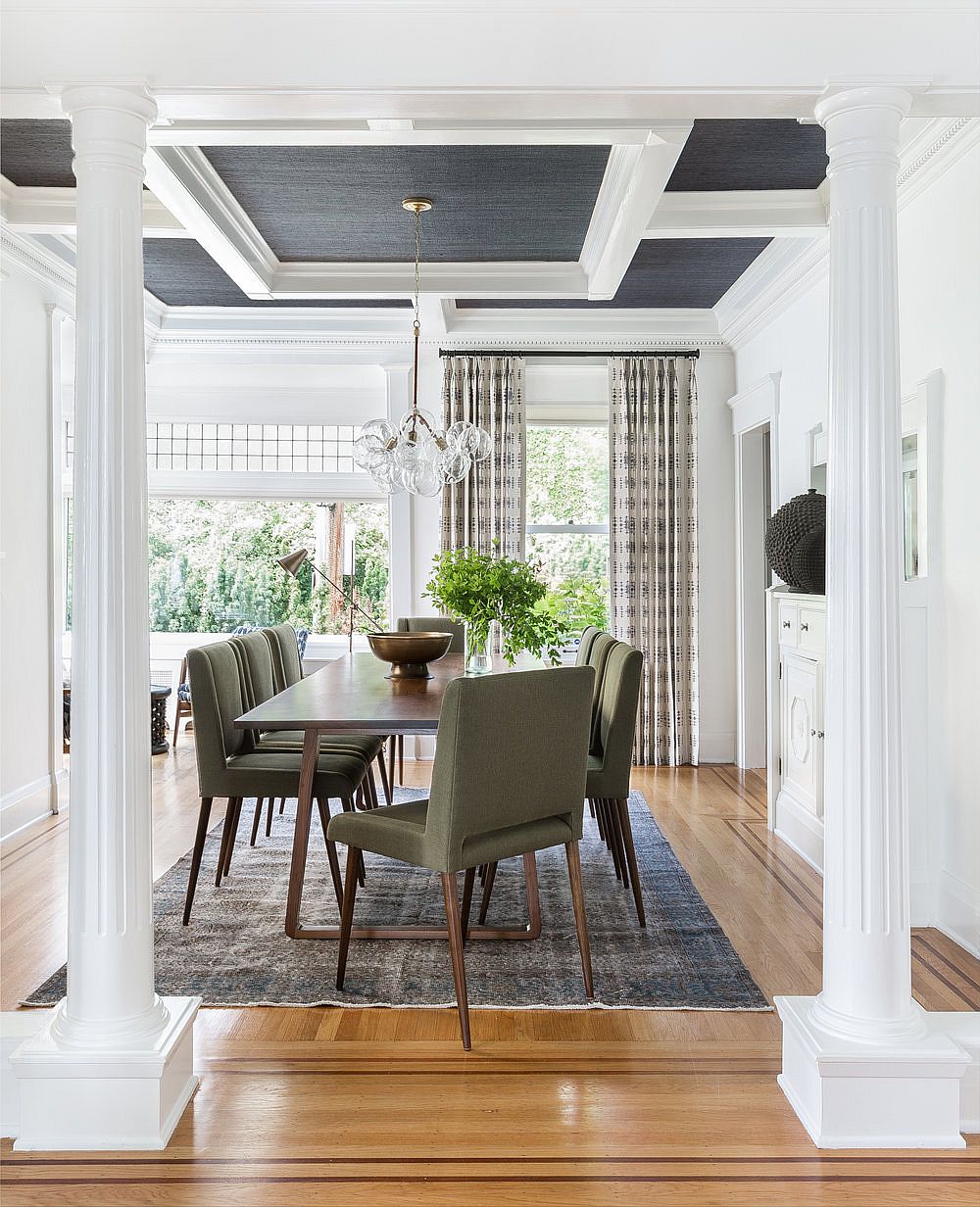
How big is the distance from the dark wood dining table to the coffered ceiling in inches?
71.0

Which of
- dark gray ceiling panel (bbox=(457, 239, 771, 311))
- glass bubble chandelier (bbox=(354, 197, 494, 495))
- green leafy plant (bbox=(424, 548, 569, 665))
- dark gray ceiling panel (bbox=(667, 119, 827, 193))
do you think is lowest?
green leafy plant (bbox=(424, 548, 569, 665))

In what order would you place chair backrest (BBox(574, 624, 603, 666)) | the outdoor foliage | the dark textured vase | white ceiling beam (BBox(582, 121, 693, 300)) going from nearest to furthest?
white ceiling beam (BBox(582, 121, 693, 300))
the dark textured vase
chair backrest (BBox(574, 624, 603, 666))
the outdoor foliage

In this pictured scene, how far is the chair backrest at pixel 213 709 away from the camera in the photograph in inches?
134

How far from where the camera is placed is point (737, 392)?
6.21m

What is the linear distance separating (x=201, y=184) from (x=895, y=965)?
3589mm

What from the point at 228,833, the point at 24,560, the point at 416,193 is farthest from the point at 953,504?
the point at 24,560

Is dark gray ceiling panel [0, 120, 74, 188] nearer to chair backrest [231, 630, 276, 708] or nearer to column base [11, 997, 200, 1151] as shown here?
chair backrest [231, 630, 276, 708]

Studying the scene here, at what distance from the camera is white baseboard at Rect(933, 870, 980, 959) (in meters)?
3.25

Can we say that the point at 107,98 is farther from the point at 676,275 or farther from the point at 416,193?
the point at 676,275

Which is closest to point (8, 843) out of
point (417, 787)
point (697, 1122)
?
point (417, 787)

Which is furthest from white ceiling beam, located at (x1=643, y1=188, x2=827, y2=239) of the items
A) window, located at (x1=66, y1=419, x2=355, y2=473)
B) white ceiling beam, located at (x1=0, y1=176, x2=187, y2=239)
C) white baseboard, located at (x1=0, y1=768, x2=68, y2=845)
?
white baseboard, located at (x1=0, y1=768, x2=68, y2=845)

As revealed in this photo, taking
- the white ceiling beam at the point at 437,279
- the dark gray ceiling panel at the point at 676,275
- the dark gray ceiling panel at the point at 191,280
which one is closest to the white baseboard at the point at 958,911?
the dark gray ceiling panel at the point at 676,275

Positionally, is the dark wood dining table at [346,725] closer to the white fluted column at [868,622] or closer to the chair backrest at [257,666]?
the chair backrest at [257,666]

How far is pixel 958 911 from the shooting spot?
336 centimetres
